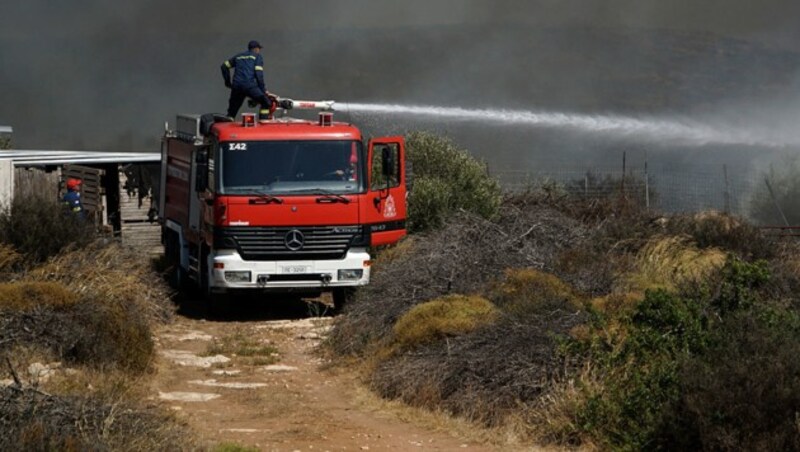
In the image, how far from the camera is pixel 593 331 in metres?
11.6

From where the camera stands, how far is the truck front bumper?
693 inches

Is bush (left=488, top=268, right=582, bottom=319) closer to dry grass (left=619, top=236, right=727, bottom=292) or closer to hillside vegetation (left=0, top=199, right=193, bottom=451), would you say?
dry grass (left=619, top=236, right=727, bottom=292)

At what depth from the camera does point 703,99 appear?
52.2m

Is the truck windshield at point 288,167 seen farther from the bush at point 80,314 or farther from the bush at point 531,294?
the bush at point 531,294

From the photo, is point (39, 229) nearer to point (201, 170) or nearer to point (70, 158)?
point (201, 170)

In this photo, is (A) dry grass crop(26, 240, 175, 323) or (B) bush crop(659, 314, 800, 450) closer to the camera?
(B) bush crop(659, 314, 800, 450)

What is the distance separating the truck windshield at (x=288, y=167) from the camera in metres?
17.6

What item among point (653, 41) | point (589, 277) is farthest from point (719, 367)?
point (653, 41)

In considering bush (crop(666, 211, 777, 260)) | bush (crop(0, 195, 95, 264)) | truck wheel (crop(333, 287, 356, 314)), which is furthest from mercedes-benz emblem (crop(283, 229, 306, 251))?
bush (crop(666, 211, 777, 260))

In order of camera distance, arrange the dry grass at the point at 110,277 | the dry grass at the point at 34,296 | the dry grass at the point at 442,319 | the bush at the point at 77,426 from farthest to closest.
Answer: the dry grass at the point at 110,277 < the dry grass at the point at 34,296 < the dry grass at the point at 442,319 < the bush at the point at 77,426

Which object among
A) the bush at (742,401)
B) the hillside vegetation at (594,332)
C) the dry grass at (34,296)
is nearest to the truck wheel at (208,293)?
the hillside vegetation at (594,332)

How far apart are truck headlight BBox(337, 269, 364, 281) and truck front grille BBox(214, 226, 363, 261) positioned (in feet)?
0.82

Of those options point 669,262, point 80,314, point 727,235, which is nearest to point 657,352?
point 669,262

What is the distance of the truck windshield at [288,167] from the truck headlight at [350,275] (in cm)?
107
